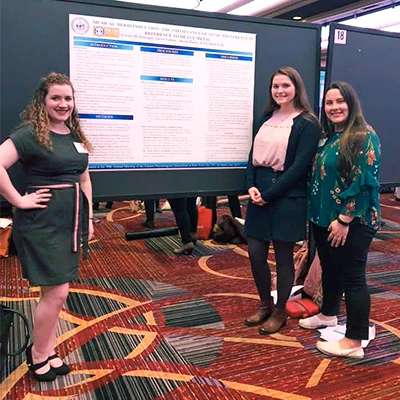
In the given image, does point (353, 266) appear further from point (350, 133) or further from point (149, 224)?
point (149, 224)

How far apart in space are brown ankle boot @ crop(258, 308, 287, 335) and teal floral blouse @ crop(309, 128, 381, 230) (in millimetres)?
615

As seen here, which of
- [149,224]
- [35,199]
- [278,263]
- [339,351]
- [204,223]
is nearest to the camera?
[35,199]

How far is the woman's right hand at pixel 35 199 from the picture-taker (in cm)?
167

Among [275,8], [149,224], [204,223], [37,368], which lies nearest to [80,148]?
[37,368]

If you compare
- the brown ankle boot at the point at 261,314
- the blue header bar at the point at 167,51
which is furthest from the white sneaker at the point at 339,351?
the blue header bar at the point at 167,51

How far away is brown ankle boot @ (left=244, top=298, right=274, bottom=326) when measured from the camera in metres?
2.50

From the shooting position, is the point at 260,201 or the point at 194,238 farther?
the point at 194,238

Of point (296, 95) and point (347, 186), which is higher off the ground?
point (296, 95)

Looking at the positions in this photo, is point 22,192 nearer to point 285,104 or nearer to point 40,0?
point 40,0

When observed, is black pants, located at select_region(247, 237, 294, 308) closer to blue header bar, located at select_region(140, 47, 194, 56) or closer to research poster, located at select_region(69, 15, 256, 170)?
research poster, located at select_region(69, 15, 256, 170)

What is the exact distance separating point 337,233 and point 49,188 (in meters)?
1.26

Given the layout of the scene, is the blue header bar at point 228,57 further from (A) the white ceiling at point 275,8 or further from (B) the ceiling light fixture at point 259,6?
(B) the ceiling light fixture at point 259,6

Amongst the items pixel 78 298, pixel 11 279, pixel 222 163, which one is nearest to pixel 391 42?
pixel 222 163

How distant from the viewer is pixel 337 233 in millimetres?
1993
